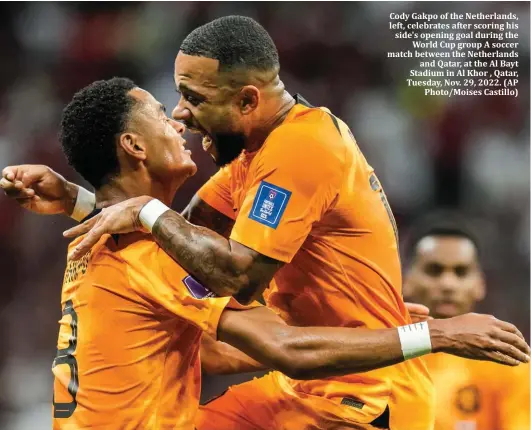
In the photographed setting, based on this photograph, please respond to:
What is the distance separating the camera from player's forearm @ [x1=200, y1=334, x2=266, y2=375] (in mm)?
3395

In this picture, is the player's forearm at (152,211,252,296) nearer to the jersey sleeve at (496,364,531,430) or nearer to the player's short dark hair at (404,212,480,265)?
the jersey sleeve at (496,364,531,430)

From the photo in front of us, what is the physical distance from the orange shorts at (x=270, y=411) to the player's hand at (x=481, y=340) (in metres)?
0.42

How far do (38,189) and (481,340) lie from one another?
1989mm

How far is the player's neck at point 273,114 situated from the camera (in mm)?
2949

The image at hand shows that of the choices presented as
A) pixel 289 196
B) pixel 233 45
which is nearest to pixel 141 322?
pixel 289 196

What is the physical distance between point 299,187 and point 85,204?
51.7 inches

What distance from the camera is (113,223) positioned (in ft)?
8.70

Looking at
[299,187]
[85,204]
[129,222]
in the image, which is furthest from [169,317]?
[85,204]

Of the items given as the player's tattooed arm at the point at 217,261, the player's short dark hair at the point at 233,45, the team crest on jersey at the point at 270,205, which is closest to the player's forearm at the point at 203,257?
the player's tattooed arm at the point at 217,261

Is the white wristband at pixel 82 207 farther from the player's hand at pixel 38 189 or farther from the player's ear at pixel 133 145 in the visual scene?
the player's ear at pixel 133 145

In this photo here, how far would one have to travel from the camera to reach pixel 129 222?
8.75ft

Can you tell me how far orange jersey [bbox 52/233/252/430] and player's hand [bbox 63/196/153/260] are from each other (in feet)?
0.23

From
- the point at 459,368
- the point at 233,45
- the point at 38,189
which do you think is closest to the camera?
the point at 233,45

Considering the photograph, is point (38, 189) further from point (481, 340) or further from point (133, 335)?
point (481, 340)
